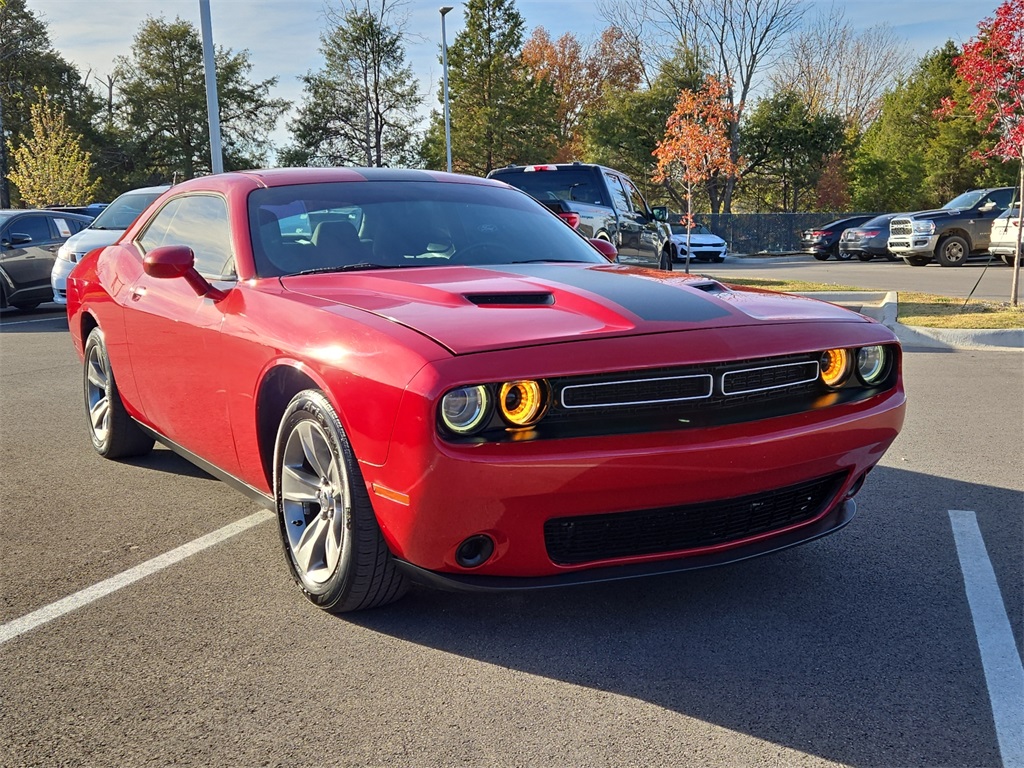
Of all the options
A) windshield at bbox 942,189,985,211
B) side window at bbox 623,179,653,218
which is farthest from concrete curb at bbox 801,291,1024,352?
windshield at bbox 942,189,985,211

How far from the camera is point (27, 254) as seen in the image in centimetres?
1359

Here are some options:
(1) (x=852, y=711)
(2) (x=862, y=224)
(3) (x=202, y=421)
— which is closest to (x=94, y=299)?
(3) (x=202, y=421)

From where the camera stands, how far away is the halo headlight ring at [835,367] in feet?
10.1

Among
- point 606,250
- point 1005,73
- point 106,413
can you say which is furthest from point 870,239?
point 106,413

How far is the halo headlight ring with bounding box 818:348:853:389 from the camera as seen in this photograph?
10.1 feet

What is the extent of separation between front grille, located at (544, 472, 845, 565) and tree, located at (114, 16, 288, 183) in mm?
52448

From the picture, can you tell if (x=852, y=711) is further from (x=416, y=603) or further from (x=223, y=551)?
(x=223, y=551)

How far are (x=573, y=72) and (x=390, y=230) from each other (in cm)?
5476

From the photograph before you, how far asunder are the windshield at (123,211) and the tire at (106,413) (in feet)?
26.1

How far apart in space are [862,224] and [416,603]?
2820 cm

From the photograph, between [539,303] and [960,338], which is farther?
[960,338]

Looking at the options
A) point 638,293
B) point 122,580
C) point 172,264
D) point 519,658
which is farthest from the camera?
point 172,264

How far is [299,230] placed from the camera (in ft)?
12.3

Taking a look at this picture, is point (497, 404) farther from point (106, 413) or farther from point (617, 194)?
point (617, 194)
